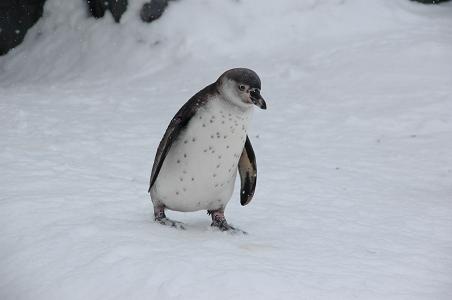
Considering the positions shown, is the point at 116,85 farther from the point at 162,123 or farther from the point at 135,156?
the point at 135,156

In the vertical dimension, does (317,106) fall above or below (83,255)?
below

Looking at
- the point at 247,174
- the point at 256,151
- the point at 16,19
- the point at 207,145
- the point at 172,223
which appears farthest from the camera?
the point at 16,19

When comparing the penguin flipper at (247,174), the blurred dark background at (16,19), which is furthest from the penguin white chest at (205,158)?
the blurred dark background at (16,19)

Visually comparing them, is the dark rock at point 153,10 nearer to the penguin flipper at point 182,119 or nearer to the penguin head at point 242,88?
the penguin flipper at point 182,119

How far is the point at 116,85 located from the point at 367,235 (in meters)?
5.26

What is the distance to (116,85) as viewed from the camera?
8.79 m

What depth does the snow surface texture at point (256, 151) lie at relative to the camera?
3221mm

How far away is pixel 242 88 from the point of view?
3707 millimetres

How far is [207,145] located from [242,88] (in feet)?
1.13

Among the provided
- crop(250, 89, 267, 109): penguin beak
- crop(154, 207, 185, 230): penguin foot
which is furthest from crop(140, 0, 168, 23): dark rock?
crop(250, 89, 267, 109): penguin beak

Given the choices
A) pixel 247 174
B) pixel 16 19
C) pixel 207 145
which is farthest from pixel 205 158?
pixel 16 19

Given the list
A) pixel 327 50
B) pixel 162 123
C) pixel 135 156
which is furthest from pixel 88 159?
pixel 327 50

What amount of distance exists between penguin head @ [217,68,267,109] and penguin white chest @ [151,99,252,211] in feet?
0.18

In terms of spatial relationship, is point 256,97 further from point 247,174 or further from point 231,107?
point 247,174
